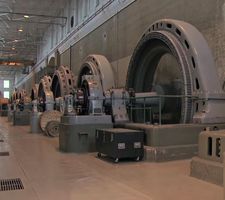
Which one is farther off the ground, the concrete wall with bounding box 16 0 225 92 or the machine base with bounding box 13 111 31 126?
the concrete wall with bounding box 16 0 225 92

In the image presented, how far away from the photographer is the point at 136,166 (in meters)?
5.17

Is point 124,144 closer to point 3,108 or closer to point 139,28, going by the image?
point 139,28

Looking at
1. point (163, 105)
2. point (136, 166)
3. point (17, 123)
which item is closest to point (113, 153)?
point (136, 166)

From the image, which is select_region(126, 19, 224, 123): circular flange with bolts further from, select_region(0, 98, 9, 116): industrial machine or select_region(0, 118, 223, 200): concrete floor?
select_region(0, 98, 9, 116): industrial machine

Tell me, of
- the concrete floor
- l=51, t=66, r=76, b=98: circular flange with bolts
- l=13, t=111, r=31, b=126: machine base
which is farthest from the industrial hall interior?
l=13, t=111, r=31, b=126: machine base

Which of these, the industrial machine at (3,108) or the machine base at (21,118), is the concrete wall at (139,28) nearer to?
the machine base at (21,118)

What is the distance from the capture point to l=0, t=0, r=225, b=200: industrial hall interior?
400cm

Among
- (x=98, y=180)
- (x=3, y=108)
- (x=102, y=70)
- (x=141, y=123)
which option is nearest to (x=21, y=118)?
(x=102, y=70)

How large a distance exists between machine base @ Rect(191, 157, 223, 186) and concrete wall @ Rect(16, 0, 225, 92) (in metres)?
2.75

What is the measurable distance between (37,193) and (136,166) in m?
1.85

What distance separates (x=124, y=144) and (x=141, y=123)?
76.5 inches

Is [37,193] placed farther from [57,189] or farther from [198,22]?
[198,22]

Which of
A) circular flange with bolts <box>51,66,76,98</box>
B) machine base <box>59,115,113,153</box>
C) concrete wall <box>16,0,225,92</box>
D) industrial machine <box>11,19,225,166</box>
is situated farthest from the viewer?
circular flange with bolts <box>51,66,76,98</box>

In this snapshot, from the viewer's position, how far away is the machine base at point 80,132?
6555 millimetres
